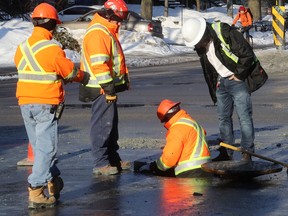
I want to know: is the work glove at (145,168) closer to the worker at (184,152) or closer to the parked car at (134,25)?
the worker at (184,152)

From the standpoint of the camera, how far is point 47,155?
8.15 m

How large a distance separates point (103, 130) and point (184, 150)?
95cm

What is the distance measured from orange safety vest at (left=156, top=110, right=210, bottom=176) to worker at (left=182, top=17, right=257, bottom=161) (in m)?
0.63

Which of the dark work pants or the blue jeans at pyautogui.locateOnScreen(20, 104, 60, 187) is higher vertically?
the blue jeans at pyautogui.locateOnScreen(20, 104, 60, 187)

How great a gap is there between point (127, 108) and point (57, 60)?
9027 millimetres

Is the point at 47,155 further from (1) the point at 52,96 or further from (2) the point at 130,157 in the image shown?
(2) the point at 130,157

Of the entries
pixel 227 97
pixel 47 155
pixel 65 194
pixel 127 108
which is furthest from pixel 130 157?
pixel 127 108

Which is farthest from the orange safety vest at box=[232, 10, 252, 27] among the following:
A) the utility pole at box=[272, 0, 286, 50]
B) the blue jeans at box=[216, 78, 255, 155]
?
the blue jeans at box=[216, 78, 255, 155]

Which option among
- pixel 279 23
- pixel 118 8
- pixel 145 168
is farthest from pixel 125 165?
pixel 279 23

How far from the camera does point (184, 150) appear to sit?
964 cm

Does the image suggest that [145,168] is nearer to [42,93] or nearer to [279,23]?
[42,93]

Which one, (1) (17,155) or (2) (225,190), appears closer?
(2) (225,190)

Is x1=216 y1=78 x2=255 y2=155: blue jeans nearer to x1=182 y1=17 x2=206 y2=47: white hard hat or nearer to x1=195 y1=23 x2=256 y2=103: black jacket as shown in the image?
x1=195 y1=23 x2=256 y2=103: black jacket

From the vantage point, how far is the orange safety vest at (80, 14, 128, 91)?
9570mm
